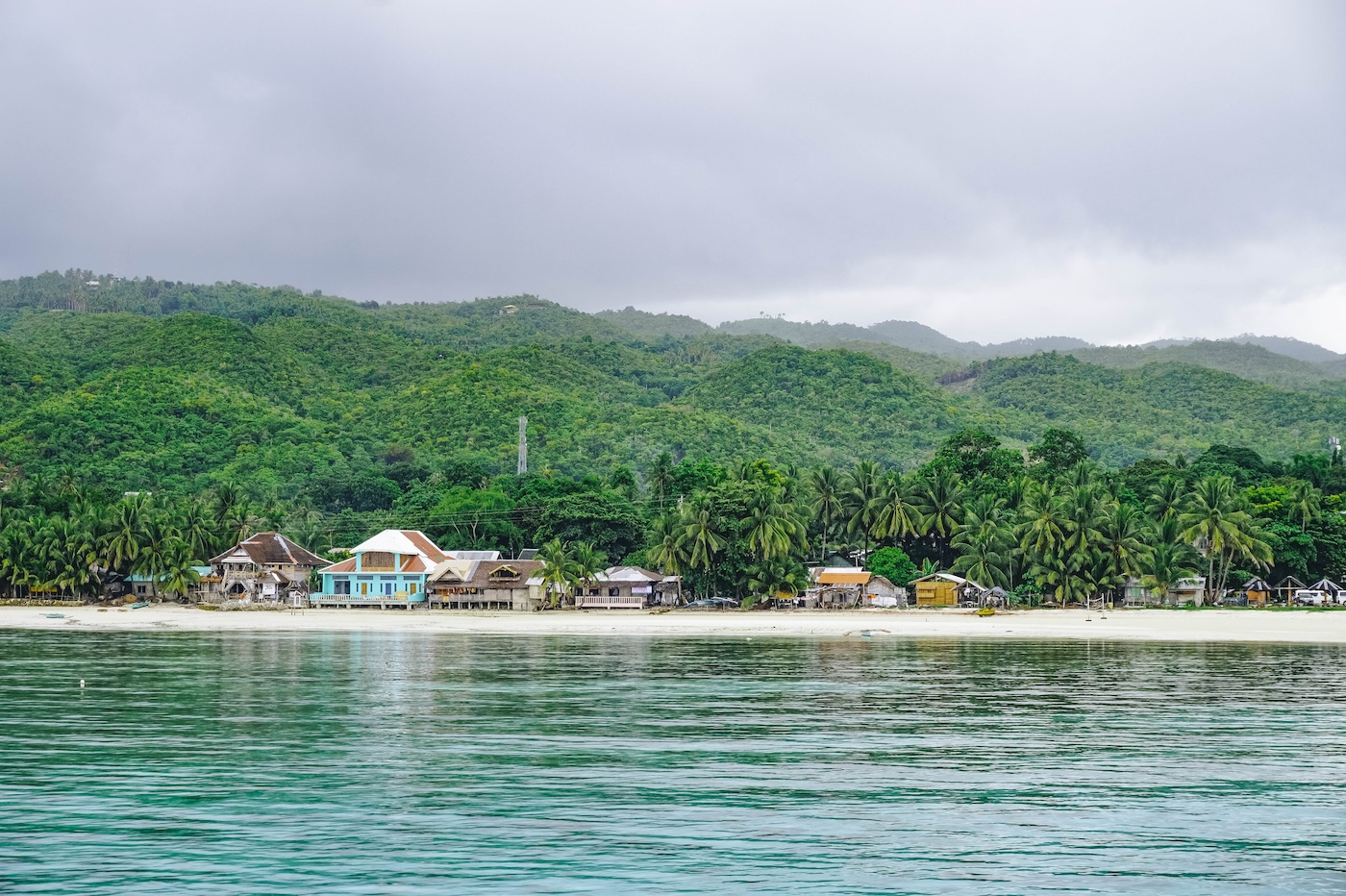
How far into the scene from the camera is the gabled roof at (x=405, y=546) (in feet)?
277

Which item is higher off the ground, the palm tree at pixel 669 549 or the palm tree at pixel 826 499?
the palm tree at pixel 826 499

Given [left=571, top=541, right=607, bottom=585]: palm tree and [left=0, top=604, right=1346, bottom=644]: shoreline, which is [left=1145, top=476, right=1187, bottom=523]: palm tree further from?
[left=571, top=541, right=607, bottom=585]: palm tree

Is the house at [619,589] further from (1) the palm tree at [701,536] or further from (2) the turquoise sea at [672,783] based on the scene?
(2) the turquoise sea at [672,783]

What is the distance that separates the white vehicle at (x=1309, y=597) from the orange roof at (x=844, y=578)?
92.5 feet

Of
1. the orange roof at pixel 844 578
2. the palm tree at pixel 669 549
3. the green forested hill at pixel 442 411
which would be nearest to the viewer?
the palm tree at pixel 669 549

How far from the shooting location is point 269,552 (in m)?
85.1

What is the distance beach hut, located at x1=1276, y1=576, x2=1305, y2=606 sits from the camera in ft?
266

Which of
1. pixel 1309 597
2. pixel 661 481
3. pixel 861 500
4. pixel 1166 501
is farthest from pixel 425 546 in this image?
pixel 1309 597

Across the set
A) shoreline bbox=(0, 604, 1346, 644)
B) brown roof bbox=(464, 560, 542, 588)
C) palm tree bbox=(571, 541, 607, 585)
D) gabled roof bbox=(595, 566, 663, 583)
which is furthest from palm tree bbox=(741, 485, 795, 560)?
brown roof bbox=(464, 560, 542, 588)

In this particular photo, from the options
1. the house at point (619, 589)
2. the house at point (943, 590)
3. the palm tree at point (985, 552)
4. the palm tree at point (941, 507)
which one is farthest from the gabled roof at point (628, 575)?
the palm tree at point (985, 552)

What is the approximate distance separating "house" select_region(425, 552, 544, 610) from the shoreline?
383 cm

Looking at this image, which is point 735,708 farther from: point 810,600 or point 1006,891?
point 810,600

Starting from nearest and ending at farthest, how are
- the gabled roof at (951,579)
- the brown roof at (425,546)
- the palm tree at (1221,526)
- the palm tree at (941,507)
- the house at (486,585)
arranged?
the palm tree at (1221,526), the gabled roof at (951,579), the house at (486,585), the palm tree at (941,507), the brown roof at (425,546)

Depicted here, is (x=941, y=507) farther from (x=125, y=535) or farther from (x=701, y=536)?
(x=125, y=535)
